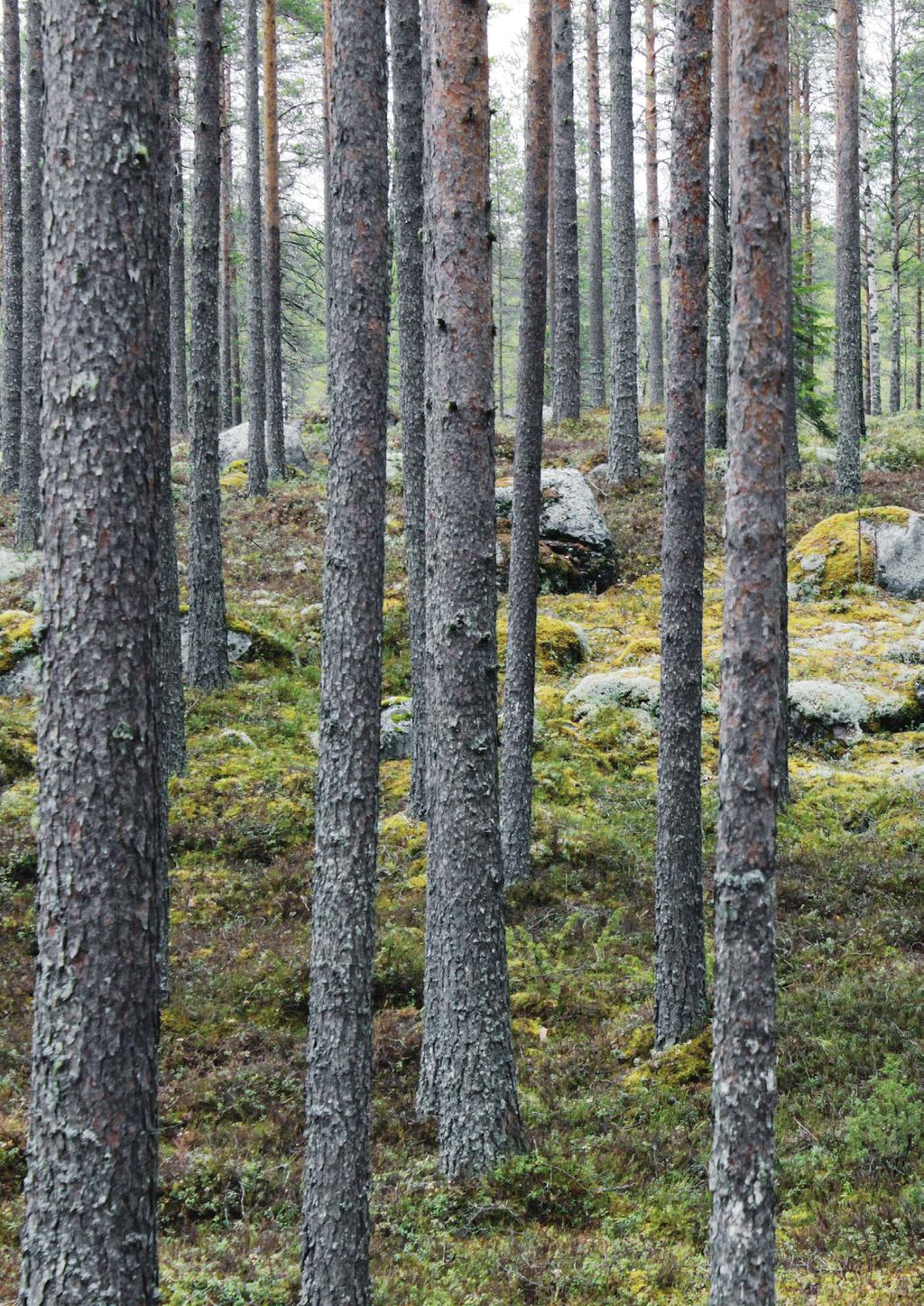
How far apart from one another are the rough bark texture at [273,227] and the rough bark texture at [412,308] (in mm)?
13701

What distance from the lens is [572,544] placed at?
61.5ft

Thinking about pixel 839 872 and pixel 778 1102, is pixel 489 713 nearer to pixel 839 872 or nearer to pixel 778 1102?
pixel 778 1102

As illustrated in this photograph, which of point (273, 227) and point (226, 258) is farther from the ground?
point (226, 258)

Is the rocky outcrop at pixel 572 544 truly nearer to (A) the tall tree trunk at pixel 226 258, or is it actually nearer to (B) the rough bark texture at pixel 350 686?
(B) the rough bark texture at pixel 350 686

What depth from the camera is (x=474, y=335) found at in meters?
6.75

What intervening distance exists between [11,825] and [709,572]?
12.8 meters

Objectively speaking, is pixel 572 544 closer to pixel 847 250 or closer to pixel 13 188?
pixel 847 250

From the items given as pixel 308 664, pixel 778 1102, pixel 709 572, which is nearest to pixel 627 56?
pixel 709 572

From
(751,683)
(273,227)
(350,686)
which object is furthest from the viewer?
(273,227)

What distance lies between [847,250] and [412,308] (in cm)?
1407

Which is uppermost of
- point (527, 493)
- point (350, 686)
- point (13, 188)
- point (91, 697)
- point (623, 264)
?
point (13, 188)

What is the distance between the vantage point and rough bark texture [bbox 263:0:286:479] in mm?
23234

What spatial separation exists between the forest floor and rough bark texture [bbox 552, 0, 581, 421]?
33.7 feet

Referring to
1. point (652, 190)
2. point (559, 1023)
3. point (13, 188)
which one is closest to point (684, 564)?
point (559, 1023)
